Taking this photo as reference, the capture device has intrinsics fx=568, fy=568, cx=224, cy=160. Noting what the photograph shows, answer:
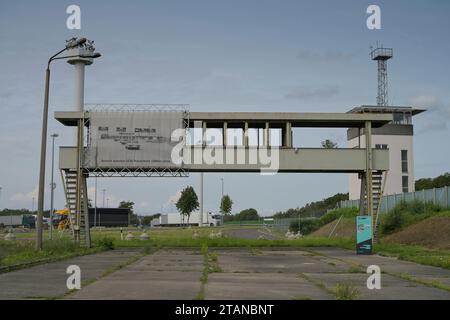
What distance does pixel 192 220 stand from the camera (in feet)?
452

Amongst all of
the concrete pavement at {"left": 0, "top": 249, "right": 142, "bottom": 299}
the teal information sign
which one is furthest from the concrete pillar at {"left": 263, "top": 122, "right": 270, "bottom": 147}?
the concrete pavement at {"left": 0, "top": 249, "right": 142, "bottom": 299}

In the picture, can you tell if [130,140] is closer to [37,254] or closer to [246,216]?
[37,254]

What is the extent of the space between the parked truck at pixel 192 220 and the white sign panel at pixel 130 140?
97.5 meters

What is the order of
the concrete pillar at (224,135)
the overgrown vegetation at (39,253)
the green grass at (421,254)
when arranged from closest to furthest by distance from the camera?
the overgrown vegetation at (39,253), the green grass at (421,254), the concrete pillar at (224,135)

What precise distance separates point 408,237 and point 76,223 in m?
23.1

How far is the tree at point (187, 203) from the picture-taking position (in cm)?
13212

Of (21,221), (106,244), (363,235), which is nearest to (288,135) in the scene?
(363,235)

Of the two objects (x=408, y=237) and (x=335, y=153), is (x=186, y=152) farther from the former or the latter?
(x=408, y=237)

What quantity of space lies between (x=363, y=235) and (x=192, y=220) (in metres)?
107

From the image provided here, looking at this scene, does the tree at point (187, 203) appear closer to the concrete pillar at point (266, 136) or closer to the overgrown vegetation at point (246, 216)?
the overgrown vegetation at point (246, 216)

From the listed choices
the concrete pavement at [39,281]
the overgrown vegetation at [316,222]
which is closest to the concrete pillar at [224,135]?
the concrete pavement at [39,281]

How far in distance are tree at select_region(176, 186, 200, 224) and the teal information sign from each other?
329 ft
